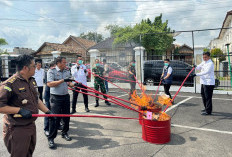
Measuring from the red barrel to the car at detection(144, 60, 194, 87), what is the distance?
725cm

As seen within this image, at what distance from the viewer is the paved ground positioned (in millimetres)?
3363

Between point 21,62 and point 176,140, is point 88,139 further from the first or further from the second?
point 21,62

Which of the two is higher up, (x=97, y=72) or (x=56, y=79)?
(x=97, y=72)

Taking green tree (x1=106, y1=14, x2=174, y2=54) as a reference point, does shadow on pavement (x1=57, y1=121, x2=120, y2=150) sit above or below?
below

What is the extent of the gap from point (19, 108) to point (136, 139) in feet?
9.10

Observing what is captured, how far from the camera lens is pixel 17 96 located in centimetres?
210

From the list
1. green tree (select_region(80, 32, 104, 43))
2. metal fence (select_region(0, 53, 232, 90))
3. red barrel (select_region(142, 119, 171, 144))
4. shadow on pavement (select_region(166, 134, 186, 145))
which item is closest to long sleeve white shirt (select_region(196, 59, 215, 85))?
shadow on pavement (select_region(166, 134, 186, 145))

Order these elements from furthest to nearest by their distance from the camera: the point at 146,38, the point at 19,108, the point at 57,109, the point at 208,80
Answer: the point at 146,38 < the point at 208,80 < the point at 57,109 < the point at 19,108

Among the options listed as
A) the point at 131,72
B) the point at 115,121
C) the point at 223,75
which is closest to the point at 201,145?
the point at 115,121

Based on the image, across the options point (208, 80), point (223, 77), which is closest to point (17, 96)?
point (208, 80)

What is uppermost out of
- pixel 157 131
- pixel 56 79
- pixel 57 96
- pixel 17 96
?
pixel 56 79

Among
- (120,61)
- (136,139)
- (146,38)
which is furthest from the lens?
(146,38)

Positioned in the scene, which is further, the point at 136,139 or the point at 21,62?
the point at 136,139

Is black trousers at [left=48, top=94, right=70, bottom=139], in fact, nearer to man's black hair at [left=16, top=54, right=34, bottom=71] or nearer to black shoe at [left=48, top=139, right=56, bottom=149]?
black shoe at [left=48, top=139, right=56, bottom=149]
